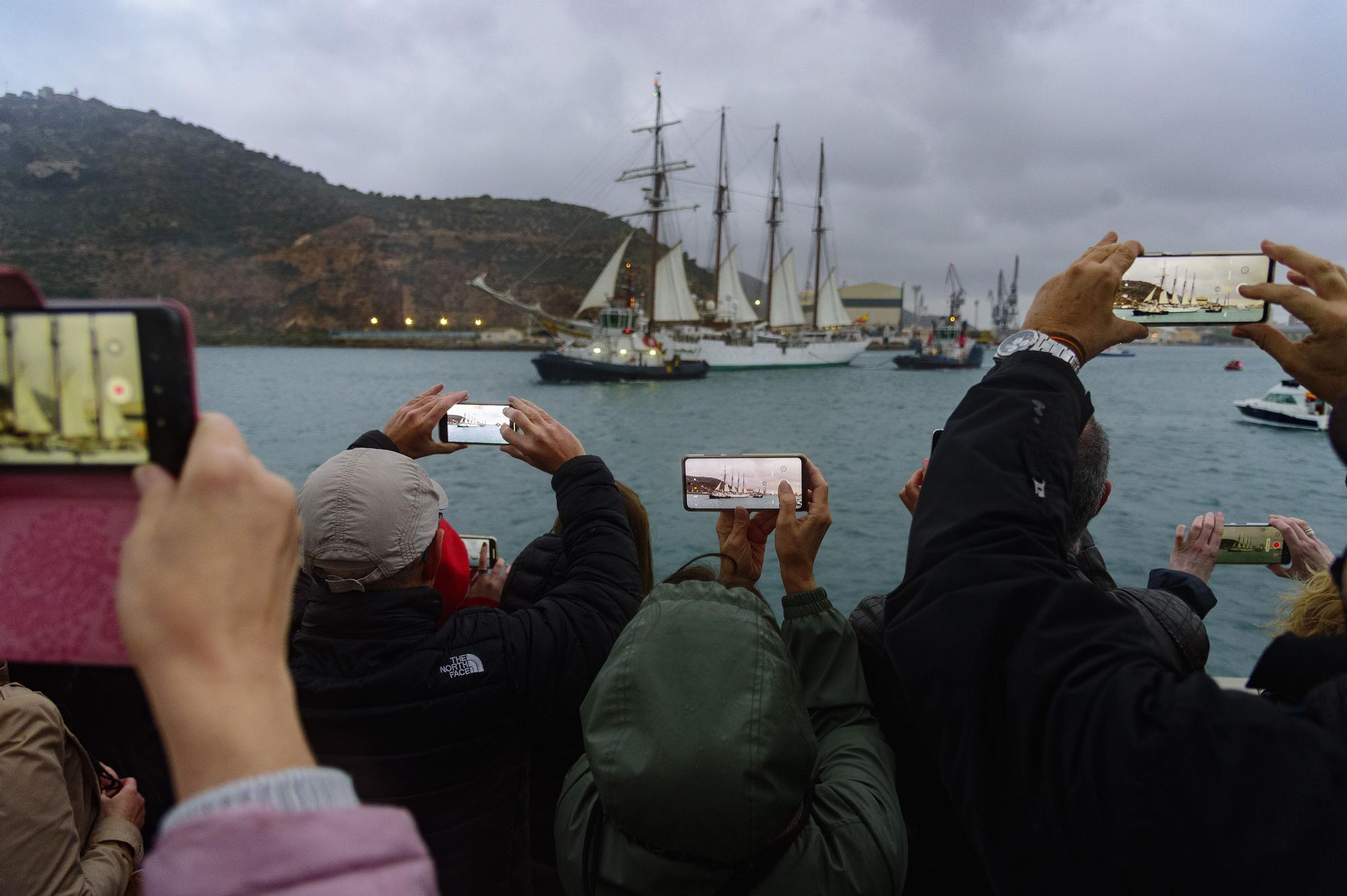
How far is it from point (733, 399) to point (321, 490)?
119 feet

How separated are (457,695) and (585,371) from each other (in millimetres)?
44220

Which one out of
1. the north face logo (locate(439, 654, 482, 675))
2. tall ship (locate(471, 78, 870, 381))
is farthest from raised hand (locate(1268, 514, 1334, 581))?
tall ship (locate(471, 78, 870, 381))

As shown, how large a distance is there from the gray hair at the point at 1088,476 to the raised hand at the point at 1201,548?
85 centimetres

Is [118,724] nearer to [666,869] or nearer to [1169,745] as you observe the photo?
[666,869]

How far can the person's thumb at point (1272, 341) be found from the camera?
106cm

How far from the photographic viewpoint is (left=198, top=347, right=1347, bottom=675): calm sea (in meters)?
10.0

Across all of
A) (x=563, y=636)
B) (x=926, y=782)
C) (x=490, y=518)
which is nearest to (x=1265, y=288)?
(x=926, y=782)

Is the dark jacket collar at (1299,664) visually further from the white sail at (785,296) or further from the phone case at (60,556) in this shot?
the white sail at (785,296)

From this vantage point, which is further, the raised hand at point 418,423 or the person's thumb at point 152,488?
the raised hand at point 418,423

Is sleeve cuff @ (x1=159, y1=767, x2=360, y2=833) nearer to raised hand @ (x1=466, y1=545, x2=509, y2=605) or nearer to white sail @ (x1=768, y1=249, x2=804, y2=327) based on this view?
raised hand @ (x1=466, y1=545, x2=509, y2=605)

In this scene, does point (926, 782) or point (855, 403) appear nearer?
point (926, 782)

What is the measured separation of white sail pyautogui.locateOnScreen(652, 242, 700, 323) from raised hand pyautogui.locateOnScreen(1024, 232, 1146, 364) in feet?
171

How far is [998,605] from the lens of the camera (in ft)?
2.61

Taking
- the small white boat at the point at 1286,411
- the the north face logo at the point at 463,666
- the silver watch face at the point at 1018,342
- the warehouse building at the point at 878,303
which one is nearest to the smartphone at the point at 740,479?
the the north face logo at the point at 463,666
